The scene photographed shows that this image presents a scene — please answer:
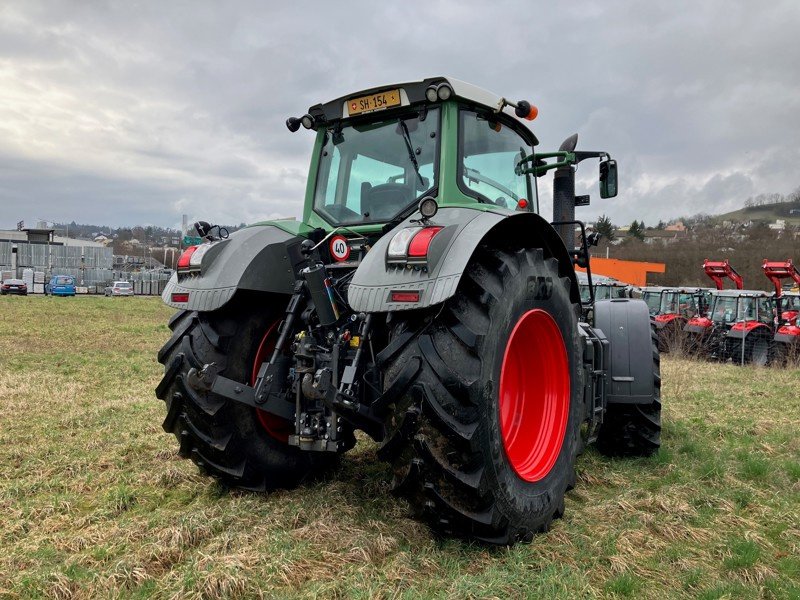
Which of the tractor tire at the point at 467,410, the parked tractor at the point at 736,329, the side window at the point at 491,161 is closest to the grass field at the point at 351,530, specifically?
the tractor tire at the point at 467,410

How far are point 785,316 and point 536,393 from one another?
14.0 meters

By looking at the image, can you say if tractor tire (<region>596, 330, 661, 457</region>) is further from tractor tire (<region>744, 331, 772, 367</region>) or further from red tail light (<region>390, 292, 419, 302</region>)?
tractor tire (<region>744, 331, 772, 367</region>)

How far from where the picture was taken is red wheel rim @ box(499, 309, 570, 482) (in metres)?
3.59

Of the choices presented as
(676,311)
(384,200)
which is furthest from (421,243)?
(676,311)

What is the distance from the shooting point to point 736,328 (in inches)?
572

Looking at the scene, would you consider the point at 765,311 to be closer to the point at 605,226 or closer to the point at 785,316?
the point at 785,316

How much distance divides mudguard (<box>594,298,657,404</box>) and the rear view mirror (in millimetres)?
1032

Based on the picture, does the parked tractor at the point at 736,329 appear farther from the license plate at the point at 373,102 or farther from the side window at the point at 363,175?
the license plate at the point at 373,102

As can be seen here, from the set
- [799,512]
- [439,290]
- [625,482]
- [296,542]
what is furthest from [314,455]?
[799,512]

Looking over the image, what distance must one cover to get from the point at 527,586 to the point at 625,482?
195cm

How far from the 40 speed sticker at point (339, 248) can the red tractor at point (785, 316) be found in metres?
13.0

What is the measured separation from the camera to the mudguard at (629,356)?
4.70 metres

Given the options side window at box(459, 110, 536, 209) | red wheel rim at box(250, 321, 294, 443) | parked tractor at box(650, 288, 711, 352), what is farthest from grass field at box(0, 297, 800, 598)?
parked tractor at box(650, 288, 711, 352)

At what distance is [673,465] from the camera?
4672mm
